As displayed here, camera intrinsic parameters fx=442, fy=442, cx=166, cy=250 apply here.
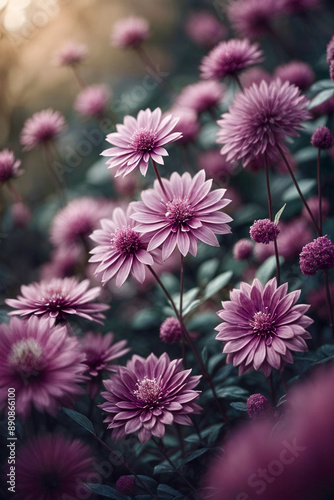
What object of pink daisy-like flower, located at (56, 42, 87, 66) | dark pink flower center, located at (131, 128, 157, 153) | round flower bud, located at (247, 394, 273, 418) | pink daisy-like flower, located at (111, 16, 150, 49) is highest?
pink daisy-like flower, located at (56, 42, 87, 66)

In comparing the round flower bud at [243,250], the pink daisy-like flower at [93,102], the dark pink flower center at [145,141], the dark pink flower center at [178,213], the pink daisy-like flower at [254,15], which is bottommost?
the round flower bud at [243,250]

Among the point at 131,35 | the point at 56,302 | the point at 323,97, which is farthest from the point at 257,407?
the point at 131,35

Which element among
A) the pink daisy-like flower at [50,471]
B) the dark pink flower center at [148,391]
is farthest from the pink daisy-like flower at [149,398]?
the pink daisy-like flower at [50,471]

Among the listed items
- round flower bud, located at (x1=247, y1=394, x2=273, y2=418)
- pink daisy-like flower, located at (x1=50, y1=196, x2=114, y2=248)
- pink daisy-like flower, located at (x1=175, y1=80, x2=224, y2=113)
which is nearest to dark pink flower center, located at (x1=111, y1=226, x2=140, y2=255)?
round flower bud, located at (x1=247, y1=394, x2=273, y2=418)

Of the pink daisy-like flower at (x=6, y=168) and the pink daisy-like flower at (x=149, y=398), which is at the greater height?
the pink daisy-like flower at (x=6, y=168)

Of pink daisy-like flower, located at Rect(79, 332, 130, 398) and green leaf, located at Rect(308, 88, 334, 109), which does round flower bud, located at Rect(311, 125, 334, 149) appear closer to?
green leaf, located at Rect(308, 88, 334, 109)

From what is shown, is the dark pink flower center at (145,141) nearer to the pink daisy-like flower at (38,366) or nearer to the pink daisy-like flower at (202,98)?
the pink daisy-like flower at (38,366)

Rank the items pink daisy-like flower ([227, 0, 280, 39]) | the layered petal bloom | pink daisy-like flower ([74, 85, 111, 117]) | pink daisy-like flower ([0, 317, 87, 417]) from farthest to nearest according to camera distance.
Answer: pink daisy-like flower ([74, 85, 111, 117])
pink daisy-like flower ([227, 0, 280, 39])
the layered petal bloom
pink daisy-like flower ([0, 317, 87, 417])

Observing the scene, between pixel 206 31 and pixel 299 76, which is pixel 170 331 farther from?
pixel 206 31
